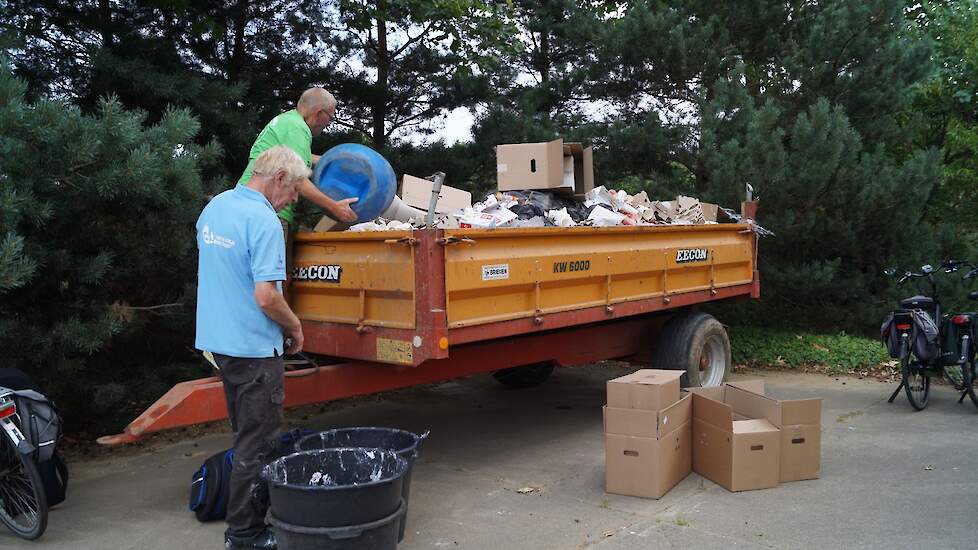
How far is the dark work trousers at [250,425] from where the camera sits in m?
3.60

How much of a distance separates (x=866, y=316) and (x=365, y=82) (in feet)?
21.8

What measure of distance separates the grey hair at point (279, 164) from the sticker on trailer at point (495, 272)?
3.98 feet

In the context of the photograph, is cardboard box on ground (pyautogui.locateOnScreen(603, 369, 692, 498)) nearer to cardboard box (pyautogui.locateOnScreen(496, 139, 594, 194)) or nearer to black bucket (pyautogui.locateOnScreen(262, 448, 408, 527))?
black bucket (pyautogui.locateOnScreen(262, 448, 408, 527))

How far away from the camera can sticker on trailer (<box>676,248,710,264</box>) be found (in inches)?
241

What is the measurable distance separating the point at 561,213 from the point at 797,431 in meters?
2.12

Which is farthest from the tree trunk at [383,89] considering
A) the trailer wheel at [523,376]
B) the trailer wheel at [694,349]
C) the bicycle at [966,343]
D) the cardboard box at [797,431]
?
the bicycle at [966,343]

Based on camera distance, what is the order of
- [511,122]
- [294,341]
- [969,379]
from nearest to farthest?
[294,341]
[969,379]
[511,122]

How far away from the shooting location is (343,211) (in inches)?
186

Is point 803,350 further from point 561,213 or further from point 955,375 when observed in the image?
point 561,213

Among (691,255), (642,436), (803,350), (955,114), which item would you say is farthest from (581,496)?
(955,114)

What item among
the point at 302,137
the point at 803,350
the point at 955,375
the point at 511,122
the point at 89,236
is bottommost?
the point at 803,350

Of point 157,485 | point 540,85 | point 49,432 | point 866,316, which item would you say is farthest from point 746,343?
point 49,432

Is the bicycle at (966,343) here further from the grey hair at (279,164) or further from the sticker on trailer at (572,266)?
the grey hair at (279,164)

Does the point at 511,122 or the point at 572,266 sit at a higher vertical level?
the point at 511,122
